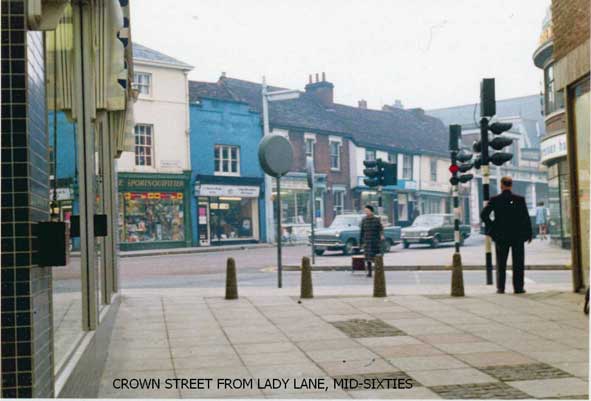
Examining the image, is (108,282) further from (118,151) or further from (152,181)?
(152,181)

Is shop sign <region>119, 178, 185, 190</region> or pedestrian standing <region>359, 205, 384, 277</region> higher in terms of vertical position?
shop sign <region>119, 178, 185, 190</region>

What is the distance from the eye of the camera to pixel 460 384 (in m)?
5.35

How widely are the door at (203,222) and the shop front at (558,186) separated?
16.3m

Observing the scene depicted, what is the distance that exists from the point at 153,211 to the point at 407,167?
22.0 meters

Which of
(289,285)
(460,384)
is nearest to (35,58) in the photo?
(460,384)

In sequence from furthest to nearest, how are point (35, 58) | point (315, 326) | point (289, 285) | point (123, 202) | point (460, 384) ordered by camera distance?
point (123, 202)
point (289, 285)
point (315, 326)
point (460, 384)
point (35, 58)

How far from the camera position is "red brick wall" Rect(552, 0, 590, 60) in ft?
32.1

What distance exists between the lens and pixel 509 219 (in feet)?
36.0

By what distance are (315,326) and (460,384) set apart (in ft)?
9.81

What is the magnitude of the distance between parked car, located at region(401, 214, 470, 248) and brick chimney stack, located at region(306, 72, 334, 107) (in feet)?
54.9

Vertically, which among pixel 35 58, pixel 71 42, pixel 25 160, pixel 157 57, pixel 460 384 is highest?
pixel 157 57

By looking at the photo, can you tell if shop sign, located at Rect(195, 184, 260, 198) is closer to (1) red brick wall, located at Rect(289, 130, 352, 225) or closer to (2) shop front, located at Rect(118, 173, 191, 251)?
(2) shop front, located at Rect(118, 173, 191, 251)

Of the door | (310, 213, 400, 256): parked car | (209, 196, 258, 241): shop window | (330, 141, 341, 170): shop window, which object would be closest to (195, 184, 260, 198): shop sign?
(209, 196, 258, 241): shop window

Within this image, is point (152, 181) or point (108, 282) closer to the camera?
point (108, 282)
